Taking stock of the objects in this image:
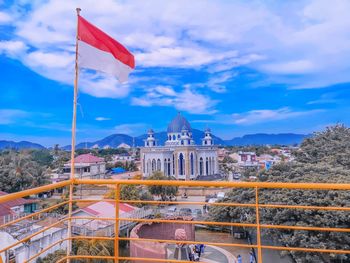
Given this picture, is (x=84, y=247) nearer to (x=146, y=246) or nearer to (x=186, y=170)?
(x=146, y=246)

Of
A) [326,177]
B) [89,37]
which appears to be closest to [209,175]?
[326,177]

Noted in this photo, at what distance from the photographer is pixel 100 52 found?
113 inches

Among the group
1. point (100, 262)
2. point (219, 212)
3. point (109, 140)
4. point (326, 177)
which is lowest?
point (100, 262)

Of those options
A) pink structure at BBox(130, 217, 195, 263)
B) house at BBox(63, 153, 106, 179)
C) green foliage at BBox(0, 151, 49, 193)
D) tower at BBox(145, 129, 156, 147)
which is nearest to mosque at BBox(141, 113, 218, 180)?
tower at BBox(145, 129, 156, 147)

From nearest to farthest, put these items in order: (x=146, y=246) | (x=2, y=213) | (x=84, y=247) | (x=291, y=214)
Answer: (x=146, y=246) → (x=291, y=214) → (x=84, y=247) → (x=2, y=213)

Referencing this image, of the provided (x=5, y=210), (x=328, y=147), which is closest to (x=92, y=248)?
(x=5, y=210)

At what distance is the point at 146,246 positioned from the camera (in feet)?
7.88

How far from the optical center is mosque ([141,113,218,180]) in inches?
1332

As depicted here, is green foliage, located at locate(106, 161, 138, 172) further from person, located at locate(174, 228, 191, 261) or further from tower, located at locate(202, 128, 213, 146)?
person, located at locate(174, 228, 191, 261)

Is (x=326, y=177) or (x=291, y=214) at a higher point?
(x=326, y=177)

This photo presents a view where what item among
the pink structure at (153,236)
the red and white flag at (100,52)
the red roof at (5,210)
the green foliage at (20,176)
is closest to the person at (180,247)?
the pink structure at (153,236)

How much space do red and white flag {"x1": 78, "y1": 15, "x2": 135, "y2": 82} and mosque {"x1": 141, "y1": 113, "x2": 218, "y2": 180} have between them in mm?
30384

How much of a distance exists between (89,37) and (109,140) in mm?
Answer: 120227

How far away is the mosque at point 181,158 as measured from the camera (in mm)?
33844
